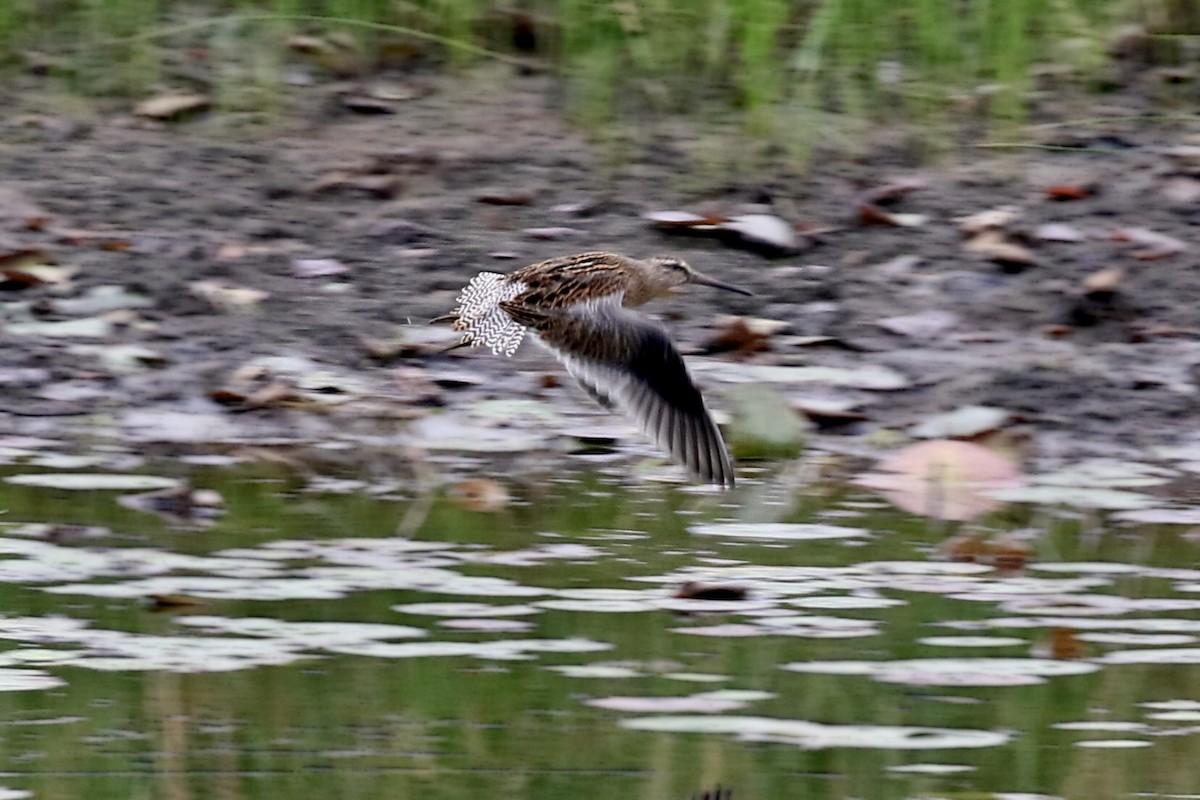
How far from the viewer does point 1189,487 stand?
5.80 metres

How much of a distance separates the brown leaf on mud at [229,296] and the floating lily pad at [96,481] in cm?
148

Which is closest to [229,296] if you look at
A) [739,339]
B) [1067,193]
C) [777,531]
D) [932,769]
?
[739,339]

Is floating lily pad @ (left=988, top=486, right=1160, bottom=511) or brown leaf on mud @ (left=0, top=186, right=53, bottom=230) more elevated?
brown leaf on mud @ (left=0, top=186, right=53, bottom=230)

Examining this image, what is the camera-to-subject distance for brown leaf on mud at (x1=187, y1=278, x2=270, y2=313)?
7.08 m

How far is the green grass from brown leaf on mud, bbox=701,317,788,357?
124 cm

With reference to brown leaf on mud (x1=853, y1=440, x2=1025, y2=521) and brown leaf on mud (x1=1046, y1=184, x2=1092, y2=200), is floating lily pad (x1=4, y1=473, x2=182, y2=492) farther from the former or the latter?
brown leaf on mud (x1=1046, y1=184, x2=1092, y2=200)

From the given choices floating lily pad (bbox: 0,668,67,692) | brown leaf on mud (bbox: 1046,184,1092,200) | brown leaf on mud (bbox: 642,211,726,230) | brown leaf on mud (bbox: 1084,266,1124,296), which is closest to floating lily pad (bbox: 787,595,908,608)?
floating lily pad (bbox: 0,668,67,692)

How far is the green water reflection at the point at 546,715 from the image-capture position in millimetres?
3447

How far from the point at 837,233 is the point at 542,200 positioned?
36.4 inches

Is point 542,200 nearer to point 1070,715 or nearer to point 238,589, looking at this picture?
point 238,589

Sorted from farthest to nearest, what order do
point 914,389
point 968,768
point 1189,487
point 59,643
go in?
point 914,389 < point 1189,487 < point 59,643 < point 968,768

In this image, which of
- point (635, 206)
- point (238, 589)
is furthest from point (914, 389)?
point (238, 589)

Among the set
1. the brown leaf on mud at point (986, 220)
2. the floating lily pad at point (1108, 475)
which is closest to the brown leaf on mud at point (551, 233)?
the brown leaf on mud at point (986, 220)

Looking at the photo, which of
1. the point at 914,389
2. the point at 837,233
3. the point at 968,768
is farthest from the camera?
the point at 837,233
